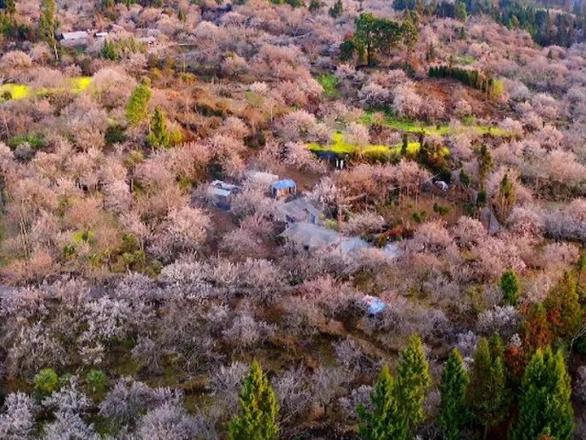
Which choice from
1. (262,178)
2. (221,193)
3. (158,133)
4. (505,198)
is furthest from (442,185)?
(158,133)

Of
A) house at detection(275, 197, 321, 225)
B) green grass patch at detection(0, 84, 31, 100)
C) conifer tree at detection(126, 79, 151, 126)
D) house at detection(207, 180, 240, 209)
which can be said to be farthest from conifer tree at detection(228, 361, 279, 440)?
green grass patch at detection(0, 84, 31, 100)

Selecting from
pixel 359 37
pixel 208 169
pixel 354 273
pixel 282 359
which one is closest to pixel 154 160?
pixel 208 169

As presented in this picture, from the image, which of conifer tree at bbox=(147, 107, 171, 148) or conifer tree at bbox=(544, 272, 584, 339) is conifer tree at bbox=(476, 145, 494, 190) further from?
→ conifer tree at bbox=(147, 107, 171, 148)

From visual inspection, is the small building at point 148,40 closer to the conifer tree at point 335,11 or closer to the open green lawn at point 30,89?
the open green lawn at point 30,89

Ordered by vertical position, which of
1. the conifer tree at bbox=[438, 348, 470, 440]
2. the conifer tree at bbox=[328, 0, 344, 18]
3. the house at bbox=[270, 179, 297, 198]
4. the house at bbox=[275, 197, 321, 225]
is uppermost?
the conifer tree at bbox=[328, 0, 344, 18]

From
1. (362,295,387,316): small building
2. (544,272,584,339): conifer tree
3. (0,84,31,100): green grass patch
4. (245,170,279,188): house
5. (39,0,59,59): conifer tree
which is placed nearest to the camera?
(544,272,584,339): conifer tree

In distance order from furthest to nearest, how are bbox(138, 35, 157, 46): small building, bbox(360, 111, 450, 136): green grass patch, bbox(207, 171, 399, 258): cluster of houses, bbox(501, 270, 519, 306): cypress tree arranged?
bbox(138, 35, 157, 46): small building, bbox(360, 111, 450, 136): green grass patch, bbox(207, 171, 399, 258): cluster of houses, bbox(501, 270, 519, 306): cypress tree

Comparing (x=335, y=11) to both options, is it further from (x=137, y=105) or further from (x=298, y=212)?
(x=298, y=212)

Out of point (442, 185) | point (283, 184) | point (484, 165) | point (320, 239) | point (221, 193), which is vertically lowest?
point (442, 185)
